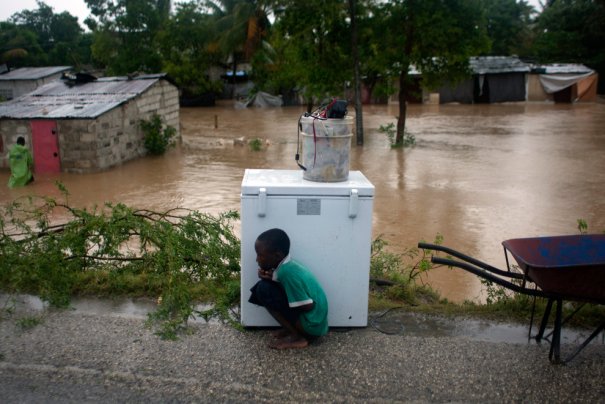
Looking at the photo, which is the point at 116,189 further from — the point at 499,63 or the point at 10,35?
the point at 10,35

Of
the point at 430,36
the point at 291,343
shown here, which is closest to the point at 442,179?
the point at 430,36

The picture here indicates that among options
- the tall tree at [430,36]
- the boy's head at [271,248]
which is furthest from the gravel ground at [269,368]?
the tall tree at [430,36]

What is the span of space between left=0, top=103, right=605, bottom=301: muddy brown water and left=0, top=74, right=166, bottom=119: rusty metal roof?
70.5 inches

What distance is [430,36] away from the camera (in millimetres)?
18688

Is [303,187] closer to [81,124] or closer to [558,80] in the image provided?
[81,124]

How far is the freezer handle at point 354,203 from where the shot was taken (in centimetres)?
349

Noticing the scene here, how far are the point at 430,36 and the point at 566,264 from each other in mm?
16516

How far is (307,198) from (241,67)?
4373 centimetres

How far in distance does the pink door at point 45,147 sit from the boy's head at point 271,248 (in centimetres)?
1464

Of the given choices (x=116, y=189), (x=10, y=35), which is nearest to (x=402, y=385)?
(x=116, y=189)

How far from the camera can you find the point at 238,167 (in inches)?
698

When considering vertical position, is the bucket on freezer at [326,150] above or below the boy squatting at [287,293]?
above

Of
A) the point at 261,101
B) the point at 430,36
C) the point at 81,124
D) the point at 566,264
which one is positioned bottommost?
the point at 566,264

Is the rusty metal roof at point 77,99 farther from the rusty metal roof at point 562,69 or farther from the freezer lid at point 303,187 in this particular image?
the rusty metal roof at point 562,69
